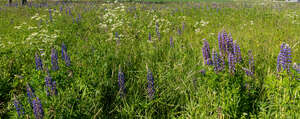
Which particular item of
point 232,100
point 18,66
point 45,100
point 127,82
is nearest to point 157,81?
point 127,82

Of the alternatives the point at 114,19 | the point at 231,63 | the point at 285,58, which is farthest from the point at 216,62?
the point at 114,19

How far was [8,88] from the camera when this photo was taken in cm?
302

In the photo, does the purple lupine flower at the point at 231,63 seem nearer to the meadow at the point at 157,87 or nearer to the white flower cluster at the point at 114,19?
the meadow at the point at 157,87

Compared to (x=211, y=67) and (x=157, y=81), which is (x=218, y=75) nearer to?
(x=211, y=67)

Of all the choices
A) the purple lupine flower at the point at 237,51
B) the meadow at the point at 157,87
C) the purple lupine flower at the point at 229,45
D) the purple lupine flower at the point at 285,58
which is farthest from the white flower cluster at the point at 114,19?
the purple lupine flower at the point at 285,58

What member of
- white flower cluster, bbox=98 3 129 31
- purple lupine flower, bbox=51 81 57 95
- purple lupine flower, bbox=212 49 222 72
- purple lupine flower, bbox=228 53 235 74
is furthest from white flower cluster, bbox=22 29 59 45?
purple lupine flower, bbox=228 53 235 74

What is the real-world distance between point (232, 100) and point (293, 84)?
66 centimetres

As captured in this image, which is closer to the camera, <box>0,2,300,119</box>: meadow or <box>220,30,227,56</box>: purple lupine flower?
<box>0,2,300,119</box>: meadow

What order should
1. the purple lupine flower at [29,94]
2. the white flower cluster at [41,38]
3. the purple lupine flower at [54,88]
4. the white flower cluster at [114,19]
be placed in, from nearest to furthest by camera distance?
the purple lupine flower at [29,94], the purple lupine flower at [54,88], the white flower cluster at [41,38], the white flower cluster at [114,19]

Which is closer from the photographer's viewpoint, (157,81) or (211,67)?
(211,67)

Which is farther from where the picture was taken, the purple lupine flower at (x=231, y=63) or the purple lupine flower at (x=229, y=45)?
the purple lupine flower at (x=229, y=45)

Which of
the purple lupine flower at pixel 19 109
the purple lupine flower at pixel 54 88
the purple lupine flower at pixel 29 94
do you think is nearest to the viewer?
the purple lupine flower at pixel 19 109

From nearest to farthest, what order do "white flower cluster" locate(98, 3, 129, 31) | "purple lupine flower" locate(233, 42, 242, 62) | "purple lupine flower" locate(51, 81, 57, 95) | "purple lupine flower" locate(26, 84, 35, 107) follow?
1. "purple lupine flower" locate(26, 84, 35, 107)
2. "purple lupine flower" locate(51, 81, 57, 95)
3. "purple lupine flower" locate(233, 42, 242, 62)
4. "white flower cluster" locate(98, 3, 129, 31)

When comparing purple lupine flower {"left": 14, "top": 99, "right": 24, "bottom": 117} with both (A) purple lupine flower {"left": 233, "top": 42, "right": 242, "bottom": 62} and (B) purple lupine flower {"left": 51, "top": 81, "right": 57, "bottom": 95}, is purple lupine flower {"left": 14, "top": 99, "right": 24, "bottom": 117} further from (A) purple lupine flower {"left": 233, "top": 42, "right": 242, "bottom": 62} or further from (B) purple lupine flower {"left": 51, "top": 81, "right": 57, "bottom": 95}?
(A) purple lupine flower {"left": 233, "top": 42, "right": 242, "bottom": 62}
